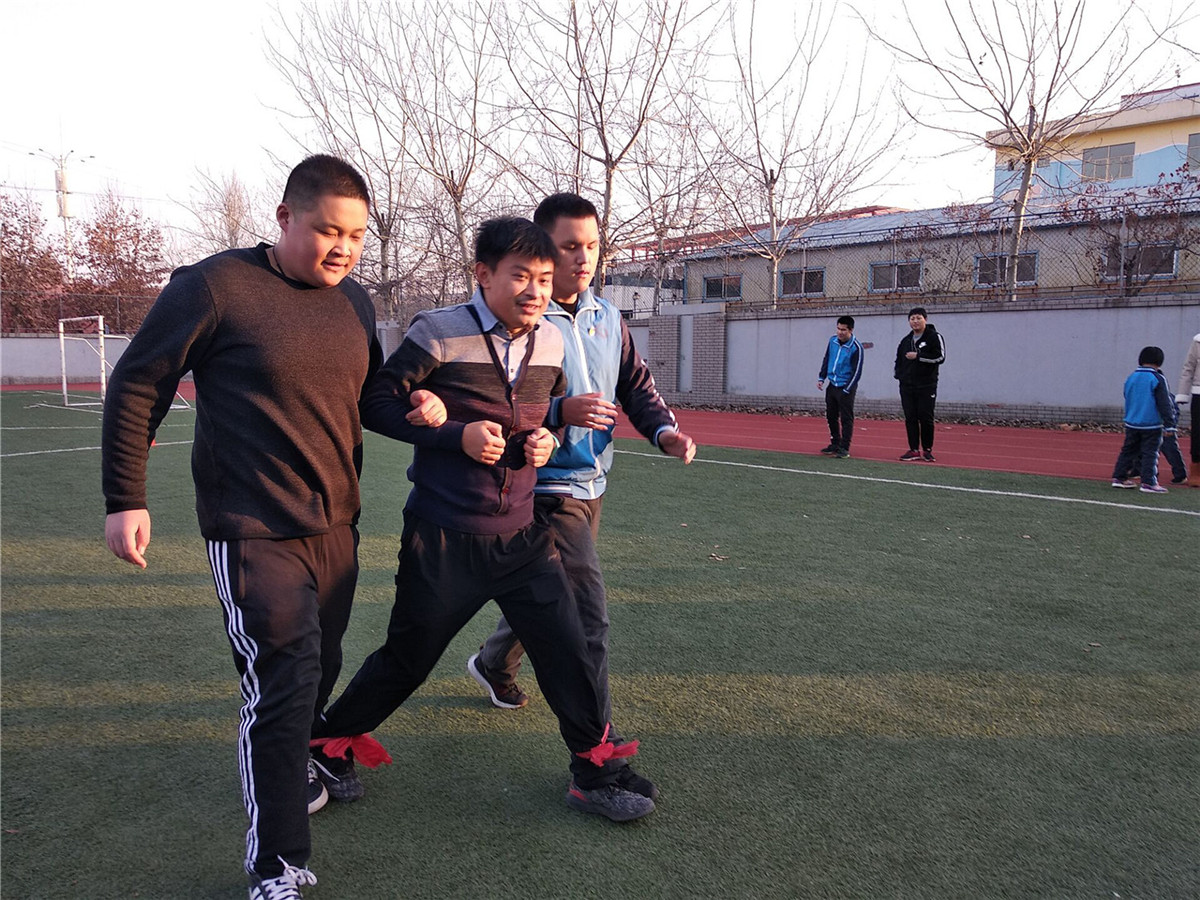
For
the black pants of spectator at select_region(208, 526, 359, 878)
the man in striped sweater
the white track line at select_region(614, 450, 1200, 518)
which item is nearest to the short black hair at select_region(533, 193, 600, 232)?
the man in striped sweater

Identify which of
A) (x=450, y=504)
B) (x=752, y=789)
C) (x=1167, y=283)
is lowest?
(x=752, y=789)

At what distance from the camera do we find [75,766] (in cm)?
285

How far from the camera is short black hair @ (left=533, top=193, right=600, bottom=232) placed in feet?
9.37

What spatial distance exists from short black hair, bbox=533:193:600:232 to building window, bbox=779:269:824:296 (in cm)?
2431

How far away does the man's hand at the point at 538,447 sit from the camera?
8.00 feet

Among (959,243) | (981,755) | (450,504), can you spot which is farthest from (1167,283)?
(450,504)

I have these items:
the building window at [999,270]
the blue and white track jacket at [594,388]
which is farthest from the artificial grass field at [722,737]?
the building window at [999,270]

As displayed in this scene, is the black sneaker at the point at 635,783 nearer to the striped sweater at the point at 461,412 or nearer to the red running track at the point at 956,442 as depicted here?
the striped sweater at the point at 461,412

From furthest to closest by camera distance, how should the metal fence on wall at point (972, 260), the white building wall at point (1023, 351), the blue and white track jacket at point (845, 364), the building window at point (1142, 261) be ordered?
the building window at point (1142, 261) < the metal fence on wall at point (972, 260) < the white building wall at point (1023, 351) < the blue and white track jacket at point (845, 364)

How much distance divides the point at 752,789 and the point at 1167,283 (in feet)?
59.7

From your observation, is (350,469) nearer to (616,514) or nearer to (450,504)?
(450,504)

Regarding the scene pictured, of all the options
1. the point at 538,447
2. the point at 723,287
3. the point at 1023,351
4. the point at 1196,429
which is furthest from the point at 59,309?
the point at 538,447

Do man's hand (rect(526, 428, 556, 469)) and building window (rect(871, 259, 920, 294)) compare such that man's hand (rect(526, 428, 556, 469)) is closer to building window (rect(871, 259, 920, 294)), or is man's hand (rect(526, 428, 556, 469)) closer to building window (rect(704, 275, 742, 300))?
building window (rect(871, 259, 920, 294))

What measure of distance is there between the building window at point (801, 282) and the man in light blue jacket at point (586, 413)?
24247mm
